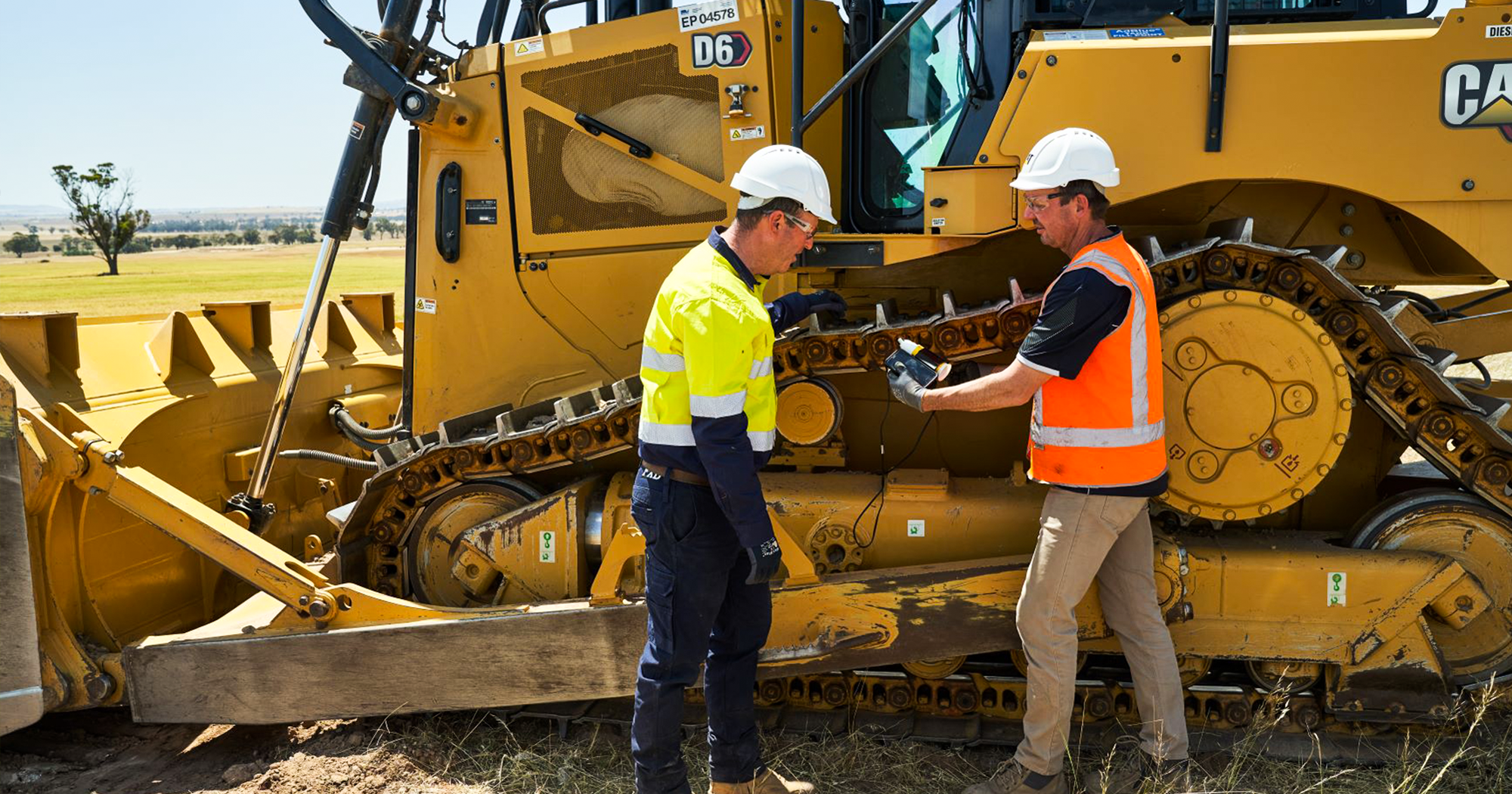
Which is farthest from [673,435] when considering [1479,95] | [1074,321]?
[1479,95]

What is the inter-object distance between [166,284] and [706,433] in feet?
140

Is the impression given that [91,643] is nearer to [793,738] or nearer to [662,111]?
[793,738]

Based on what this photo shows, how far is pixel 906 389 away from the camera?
371 cm

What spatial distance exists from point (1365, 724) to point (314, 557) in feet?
14.9

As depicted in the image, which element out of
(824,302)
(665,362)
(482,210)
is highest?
(482,210)

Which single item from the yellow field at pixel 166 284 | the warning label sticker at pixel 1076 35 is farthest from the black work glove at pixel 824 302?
the yellow field at pixel 166 284

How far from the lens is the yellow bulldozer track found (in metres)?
3.79

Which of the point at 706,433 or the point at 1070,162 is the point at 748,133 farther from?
the point at 706,433

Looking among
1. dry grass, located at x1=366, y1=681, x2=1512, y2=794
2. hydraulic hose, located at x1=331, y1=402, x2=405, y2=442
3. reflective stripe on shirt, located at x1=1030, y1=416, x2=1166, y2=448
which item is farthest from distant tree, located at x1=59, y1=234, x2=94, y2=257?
reflective stripe on shirt, located at x1=1030, y1=416, x2=1166, y2=448

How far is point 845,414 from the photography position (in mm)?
4727

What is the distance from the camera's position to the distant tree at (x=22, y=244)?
253 ft

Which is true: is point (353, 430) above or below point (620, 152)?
below

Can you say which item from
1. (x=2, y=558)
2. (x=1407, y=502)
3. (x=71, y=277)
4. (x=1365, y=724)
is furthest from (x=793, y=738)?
(x=71, y=277)

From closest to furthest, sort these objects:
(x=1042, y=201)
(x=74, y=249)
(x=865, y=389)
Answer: (x=1042, y=201), (x=865, y=389), (x=74, y=249)
